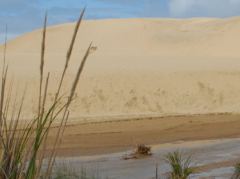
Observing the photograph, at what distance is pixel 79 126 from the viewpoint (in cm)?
1833

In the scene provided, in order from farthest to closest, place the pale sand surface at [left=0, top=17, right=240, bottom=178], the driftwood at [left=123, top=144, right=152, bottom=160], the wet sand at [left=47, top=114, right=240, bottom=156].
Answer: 1. the pale sand surface at [left=0, top=17, right=240, bottom=178]
2. the wet sand at [left=47, top=114, right=240, bottom=156]
3. the driftwood at [left=123, top=144, right=152, bottom=160]

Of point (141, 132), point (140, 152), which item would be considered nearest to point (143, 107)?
point (141, 132)

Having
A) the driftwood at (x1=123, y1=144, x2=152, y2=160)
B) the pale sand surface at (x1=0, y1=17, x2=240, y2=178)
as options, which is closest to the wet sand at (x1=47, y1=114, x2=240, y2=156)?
the pale sand surface at (x1=0, y1=17, x2=240, y2=178)

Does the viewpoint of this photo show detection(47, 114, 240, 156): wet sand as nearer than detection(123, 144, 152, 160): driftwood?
No

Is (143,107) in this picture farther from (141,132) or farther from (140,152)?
(140,152)

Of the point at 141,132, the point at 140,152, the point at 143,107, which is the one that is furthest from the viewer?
the point at 143,107

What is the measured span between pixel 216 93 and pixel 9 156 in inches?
870

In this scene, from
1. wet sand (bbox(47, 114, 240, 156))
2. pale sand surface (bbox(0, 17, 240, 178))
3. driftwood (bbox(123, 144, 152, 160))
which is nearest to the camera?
driftwood (bbox(123, 144, 152, 160))

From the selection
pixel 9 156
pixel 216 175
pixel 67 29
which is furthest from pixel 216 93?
pixel 67 29

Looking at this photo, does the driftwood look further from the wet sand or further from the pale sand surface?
the wet sand

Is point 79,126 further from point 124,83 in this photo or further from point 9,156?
point 9,156

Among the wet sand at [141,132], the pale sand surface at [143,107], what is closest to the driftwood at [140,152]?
the pale sand surface at [143,107]

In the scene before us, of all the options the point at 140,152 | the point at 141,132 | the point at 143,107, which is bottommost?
the point at 140,152

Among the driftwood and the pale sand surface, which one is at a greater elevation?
the pale sand surface
